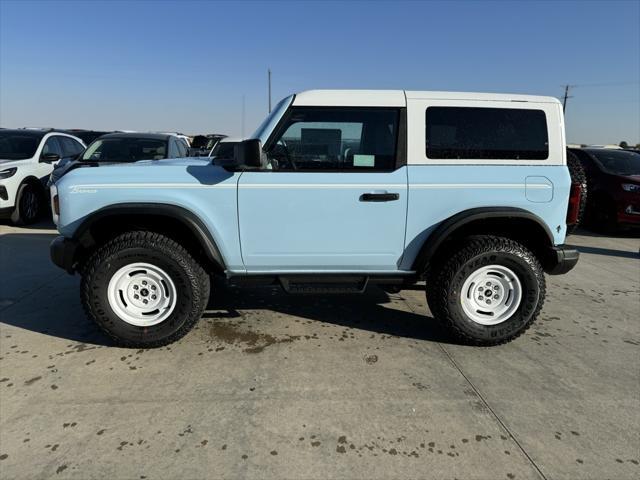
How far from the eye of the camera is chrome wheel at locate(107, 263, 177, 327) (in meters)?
3.34

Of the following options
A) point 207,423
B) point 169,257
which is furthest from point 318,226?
point 207,423

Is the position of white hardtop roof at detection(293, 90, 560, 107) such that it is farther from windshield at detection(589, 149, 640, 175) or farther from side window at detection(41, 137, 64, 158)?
side window at detection(41, 137, 64, 158)

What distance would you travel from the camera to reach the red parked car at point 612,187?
8.06 metres

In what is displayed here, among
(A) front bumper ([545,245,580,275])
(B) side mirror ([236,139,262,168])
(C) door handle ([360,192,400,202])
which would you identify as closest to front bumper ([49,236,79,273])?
(B) side mirror ([236,139,262,168])

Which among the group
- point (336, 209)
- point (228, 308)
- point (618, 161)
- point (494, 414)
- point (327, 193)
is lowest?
point (494, 414)

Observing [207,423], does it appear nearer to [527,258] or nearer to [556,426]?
[556,426]

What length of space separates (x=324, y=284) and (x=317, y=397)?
0.96 metres

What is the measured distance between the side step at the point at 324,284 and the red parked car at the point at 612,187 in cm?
705

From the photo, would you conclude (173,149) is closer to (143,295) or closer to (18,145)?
(18,145)

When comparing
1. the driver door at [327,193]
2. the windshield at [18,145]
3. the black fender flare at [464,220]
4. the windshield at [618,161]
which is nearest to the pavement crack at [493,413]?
the black fender flare at [464,220]

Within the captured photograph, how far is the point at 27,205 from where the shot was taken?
305 inches

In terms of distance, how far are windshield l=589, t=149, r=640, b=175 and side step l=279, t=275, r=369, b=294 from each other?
7345 mm

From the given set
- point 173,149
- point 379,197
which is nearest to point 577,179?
point 379,197

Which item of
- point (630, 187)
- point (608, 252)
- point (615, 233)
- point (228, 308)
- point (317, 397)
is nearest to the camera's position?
point (317, 397)
